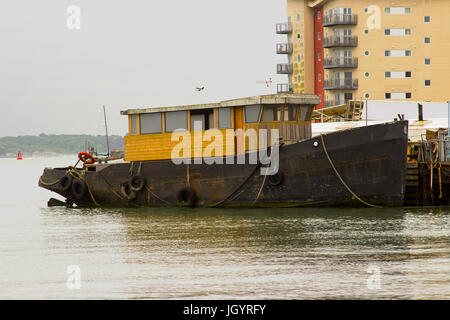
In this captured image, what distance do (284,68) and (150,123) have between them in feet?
194

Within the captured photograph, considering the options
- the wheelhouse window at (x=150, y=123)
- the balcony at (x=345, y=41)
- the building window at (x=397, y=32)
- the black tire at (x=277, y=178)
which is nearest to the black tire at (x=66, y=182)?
the wheelhouse window at (x=150, y=123)

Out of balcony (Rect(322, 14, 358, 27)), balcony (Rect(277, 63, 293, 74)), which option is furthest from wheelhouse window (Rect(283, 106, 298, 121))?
balcony (Rect(277, 63, 293, 74))

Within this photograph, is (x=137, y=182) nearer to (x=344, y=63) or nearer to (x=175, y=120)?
(x=175, y=120)

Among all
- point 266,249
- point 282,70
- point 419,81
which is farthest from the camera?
point 282,70

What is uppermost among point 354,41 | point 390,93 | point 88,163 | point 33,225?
point 354,41

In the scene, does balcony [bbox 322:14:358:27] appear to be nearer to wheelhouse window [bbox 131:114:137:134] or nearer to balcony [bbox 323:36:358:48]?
balcony [bbox 323:36:358:48]

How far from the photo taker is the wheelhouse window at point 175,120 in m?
29.3

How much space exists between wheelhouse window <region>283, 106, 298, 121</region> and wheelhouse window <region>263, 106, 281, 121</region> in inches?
12.3

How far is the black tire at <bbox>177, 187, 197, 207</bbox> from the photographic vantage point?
2889cm

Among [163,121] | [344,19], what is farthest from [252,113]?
[344,19]

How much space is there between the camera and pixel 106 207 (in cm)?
3170
